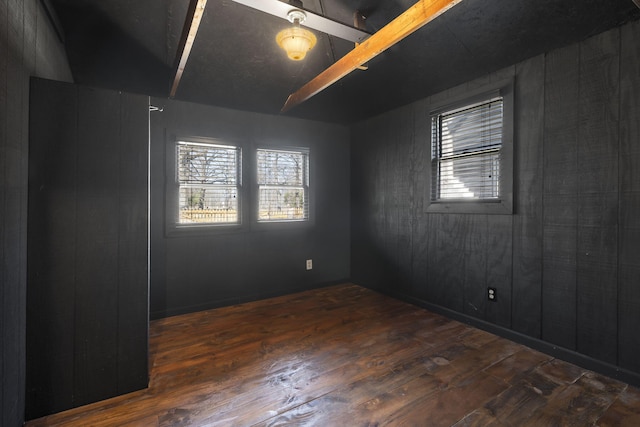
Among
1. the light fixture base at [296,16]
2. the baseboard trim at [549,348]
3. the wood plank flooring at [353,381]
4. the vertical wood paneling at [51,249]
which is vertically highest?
the light fixture base at [296,16]

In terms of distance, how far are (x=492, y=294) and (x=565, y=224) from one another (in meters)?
0.88

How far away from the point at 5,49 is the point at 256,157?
8.58 ft

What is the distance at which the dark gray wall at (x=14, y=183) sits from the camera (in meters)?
1.35

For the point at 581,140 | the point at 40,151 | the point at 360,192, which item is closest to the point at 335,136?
the point at 360,192

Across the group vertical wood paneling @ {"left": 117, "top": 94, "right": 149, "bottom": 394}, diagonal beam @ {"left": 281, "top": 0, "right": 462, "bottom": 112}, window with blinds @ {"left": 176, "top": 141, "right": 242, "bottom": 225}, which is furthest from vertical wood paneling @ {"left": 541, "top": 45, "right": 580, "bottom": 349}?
window with blinds @ {"left": 176, "top": 141, "right": 242, "bottom": 225}

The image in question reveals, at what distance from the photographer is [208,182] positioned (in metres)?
3.60

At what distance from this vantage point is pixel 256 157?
3902 millimetres

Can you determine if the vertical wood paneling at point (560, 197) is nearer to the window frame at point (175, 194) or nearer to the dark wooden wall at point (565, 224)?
the dark wooden wall at point (565, 224)

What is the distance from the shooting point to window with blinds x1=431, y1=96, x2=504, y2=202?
284cm

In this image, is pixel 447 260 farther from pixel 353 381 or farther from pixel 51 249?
pixel 51 249

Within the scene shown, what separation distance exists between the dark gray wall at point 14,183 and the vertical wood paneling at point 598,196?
11.3 ft

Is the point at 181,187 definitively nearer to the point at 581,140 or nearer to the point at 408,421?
the point at 408,421

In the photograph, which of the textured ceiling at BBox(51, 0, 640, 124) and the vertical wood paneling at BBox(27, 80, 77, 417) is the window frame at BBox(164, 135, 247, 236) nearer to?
the textured ceiling at BBox(51, 0, 640, 124)

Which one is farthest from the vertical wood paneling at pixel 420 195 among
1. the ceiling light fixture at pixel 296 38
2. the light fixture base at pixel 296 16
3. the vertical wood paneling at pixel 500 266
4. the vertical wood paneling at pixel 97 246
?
the vertical wood paneling at pixel 97 246
